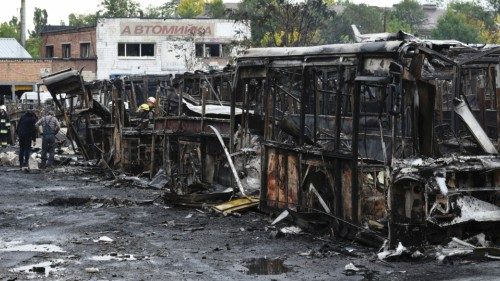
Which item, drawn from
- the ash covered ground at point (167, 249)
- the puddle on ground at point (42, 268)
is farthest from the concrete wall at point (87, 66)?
the puddle on ground at point (42, 268)

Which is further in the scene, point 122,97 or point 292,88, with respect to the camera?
point 122,97

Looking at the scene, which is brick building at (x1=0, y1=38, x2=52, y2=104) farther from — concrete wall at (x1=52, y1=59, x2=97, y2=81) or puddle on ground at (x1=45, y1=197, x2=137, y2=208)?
puddle on ground at (x1=45, y1=197, x2=137, y2=208)

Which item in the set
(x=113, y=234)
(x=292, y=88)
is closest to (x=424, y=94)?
(x=292, y=88)

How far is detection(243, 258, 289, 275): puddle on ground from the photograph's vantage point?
394 inches

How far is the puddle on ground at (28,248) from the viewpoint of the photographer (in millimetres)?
11648

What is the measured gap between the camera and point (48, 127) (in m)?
24.8

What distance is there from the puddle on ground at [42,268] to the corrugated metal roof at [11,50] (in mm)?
54991

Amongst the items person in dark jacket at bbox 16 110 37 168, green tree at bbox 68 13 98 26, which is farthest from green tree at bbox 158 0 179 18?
person in dark jacket at bbox 16 110 37 168

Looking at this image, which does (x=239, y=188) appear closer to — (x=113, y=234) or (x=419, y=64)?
(x=113, y=234)

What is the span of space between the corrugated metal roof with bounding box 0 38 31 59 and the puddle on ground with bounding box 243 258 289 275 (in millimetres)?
55522

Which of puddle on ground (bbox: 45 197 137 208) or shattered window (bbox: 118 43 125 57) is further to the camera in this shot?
shattered window (bbox: 118 43 125 57)

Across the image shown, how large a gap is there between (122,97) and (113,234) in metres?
9.85

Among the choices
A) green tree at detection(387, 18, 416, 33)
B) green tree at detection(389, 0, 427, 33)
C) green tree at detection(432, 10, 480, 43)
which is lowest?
green tree at detection(432, 10, 480, 43)

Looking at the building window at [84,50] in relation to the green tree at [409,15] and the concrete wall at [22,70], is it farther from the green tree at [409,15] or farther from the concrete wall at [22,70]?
the green tree at [409,15]
